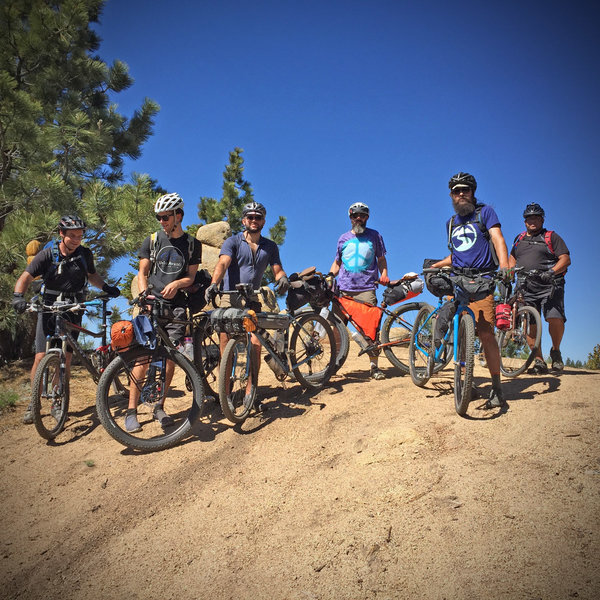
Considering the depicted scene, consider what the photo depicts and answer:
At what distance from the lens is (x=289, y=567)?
263 cm

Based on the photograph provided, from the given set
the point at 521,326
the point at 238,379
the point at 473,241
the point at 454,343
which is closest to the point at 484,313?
the point at 454,343

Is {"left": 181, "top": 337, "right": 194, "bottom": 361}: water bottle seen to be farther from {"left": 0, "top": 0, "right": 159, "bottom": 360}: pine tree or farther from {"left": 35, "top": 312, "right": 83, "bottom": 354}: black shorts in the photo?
{"left": 0, "top": 0, "right": 159, "bottom": 360}: pine tree

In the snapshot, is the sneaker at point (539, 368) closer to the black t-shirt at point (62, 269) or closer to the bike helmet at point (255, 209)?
the bike helmet at point (255, 209)

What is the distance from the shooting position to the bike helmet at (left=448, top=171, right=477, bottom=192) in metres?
4.45

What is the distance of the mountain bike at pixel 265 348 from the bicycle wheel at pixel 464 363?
1.97 m

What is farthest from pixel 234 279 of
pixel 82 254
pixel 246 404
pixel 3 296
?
pixel 3 296

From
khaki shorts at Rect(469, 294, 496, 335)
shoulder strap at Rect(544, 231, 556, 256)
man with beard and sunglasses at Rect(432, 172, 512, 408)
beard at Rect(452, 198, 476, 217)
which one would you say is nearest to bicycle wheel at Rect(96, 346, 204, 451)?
man with beard and sunglasses at Rect(432, 172, 512, 408)

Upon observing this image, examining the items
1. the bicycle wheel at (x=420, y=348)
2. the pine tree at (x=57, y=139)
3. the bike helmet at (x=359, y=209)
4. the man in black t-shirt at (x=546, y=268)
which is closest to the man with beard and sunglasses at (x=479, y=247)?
the bicycle wheel at (x=420, y=348)

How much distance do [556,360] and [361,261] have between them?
3.21 m

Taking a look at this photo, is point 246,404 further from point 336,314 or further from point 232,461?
point 336,314

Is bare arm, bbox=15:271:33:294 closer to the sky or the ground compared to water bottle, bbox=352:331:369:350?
closer to the sky

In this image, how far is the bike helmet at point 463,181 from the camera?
4453 mm

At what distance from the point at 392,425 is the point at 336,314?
220 cm

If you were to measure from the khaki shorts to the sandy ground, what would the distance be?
0.81 m
